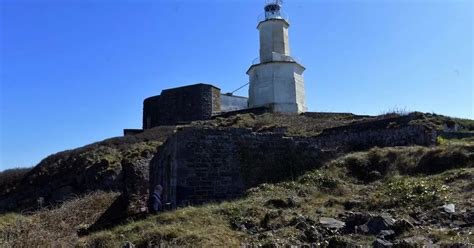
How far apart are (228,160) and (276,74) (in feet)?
78.5

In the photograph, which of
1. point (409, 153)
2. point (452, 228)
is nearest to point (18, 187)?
point (409, 153)

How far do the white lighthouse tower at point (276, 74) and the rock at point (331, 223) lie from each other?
25875 millimetres

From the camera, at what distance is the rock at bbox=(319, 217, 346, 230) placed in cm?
1021

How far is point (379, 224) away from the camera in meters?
9.69

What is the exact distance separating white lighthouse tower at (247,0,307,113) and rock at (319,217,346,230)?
25.9 meters

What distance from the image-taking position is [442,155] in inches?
533

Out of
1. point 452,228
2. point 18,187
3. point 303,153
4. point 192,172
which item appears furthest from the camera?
point 18,187

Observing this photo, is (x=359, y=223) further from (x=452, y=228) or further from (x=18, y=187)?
(x=18, y=187)

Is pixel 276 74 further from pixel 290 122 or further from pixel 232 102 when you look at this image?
pixel 290 122

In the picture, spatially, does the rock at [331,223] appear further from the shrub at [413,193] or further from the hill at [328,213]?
the shrub at [413,193]

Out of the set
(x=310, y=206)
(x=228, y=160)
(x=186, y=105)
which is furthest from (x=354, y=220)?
(x=186, y=105)

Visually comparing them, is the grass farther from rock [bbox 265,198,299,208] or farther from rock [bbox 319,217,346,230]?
rock [bbox 319,217,346,230]

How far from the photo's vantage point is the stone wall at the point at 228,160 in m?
14.2

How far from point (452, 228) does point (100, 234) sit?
682 centimetres
